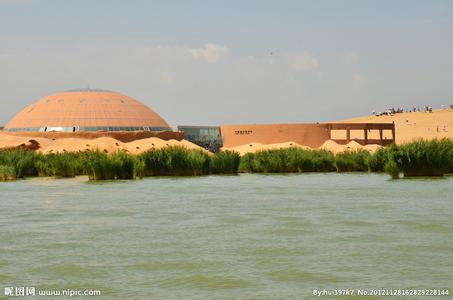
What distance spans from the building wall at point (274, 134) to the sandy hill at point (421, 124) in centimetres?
2872

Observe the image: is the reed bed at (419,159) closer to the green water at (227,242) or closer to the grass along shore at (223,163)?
the grass along shore at (223,163)

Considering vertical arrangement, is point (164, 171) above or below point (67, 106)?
below

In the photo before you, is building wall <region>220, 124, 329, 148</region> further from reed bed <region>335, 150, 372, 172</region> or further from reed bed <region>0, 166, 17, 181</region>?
reed bed <region>0, 166, 17, 181</region>

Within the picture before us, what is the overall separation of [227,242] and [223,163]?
2213 centimetres

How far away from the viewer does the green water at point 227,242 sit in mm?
9891

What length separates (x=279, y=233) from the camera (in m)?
14.1

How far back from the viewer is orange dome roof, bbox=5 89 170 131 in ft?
219

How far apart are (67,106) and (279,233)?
58.0 m

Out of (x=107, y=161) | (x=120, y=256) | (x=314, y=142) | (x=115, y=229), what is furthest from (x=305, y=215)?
(x=314, y=142)

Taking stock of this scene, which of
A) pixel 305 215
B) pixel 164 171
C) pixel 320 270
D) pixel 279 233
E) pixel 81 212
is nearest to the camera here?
pixel 320 270

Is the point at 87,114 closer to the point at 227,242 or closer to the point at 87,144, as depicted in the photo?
the point at 87,144

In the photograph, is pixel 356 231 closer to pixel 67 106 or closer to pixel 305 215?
pixel 305 215

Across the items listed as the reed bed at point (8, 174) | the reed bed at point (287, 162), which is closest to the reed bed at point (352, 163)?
the reed bed at point (287, 162)

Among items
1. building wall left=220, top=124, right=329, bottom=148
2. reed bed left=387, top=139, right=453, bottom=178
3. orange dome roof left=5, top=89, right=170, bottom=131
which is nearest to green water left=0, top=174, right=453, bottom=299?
reed bed left=387, top=139, right=453, bottom=178
